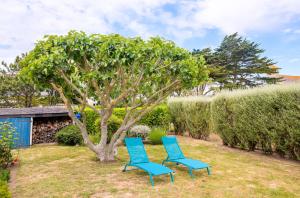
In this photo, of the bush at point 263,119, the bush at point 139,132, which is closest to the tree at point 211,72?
the bush at point 139,132

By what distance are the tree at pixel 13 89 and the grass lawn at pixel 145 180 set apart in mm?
19269

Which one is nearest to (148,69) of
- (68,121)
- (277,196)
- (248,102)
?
(277,196)

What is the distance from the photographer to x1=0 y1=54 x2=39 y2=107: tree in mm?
23516

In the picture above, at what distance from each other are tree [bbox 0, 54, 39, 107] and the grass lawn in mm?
19269

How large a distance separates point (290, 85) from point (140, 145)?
20.8 feet

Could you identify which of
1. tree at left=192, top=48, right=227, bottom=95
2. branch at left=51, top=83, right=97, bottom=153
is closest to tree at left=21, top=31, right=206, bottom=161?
branch at left=51, top=83, right=97, bottom=153

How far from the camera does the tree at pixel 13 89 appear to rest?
23.5 meters

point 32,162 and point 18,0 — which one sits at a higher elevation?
point 18,0

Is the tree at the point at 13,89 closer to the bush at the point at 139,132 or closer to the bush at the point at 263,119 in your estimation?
the bush at the point at 139,132

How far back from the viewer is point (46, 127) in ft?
42.5

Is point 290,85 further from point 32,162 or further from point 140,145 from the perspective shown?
point 32,162

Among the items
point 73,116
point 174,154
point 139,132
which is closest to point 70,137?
point 139,132

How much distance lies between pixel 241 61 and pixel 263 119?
27778 mm

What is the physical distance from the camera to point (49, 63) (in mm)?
6012
